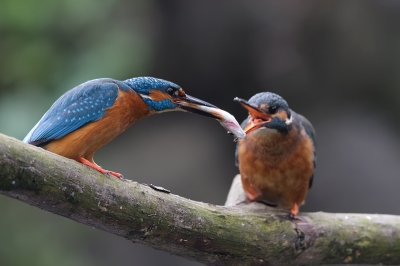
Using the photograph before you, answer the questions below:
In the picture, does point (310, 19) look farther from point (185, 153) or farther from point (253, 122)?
point (253, 122)

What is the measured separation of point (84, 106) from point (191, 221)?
2.63ft

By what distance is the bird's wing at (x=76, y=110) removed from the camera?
2.45m

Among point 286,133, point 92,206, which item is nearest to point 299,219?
point 286,133

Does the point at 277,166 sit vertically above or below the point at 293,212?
above

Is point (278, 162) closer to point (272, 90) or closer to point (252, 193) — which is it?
point (252, 193)

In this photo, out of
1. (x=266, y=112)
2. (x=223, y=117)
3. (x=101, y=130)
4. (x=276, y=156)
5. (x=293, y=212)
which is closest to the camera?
(x=101, y=130)

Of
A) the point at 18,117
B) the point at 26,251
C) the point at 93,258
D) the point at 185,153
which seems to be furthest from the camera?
the point at 185,153

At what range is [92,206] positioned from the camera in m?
2.13

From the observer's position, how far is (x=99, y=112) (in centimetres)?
249

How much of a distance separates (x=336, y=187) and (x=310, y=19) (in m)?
2.10

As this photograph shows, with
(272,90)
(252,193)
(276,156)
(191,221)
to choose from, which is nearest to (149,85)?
(191,221)

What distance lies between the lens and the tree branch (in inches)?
76.6

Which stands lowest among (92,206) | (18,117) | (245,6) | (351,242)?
(92,206)

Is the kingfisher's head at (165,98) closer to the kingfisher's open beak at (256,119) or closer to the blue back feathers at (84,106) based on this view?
the blue back feathers at (84,106)
